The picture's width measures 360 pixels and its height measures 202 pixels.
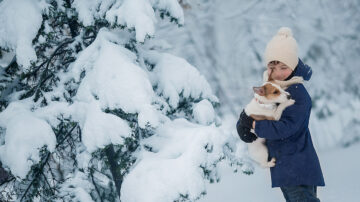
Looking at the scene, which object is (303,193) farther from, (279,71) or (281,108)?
(279,71)

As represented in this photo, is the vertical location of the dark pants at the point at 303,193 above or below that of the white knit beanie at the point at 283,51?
below

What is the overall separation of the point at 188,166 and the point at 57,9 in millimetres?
2648

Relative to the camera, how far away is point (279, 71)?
2666 mm

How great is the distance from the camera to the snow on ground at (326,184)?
6.08m

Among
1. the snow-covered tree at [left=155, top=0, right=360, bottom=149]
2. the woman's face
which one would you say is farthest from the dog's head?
the snow-covered tree at [left=155, top=0, right=360, bottom=149]

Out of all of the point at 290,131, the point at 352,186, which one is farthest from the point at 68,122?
the point at 352,186

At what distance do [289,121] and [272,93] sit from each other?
246 mm

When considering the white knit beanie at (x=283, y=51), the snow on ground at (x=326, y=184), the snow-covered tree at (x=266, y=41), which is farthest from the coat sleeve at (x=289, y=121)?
the snow-covered tree at (x=266, y=41)

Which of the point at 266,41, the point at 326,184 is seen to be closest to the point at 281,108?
the point at 326,184

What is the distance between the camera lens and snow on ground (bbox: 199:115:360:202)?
20.0ft

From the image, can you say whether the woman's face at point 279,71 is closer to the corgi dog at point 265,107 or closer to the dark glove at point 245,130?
the corgi dog at point 265,107

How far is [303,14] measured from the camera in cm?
888

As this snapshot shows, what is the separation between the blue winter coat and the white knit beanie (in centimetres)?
11

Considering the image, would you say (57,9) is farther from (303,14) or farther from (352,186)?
(303,14)
